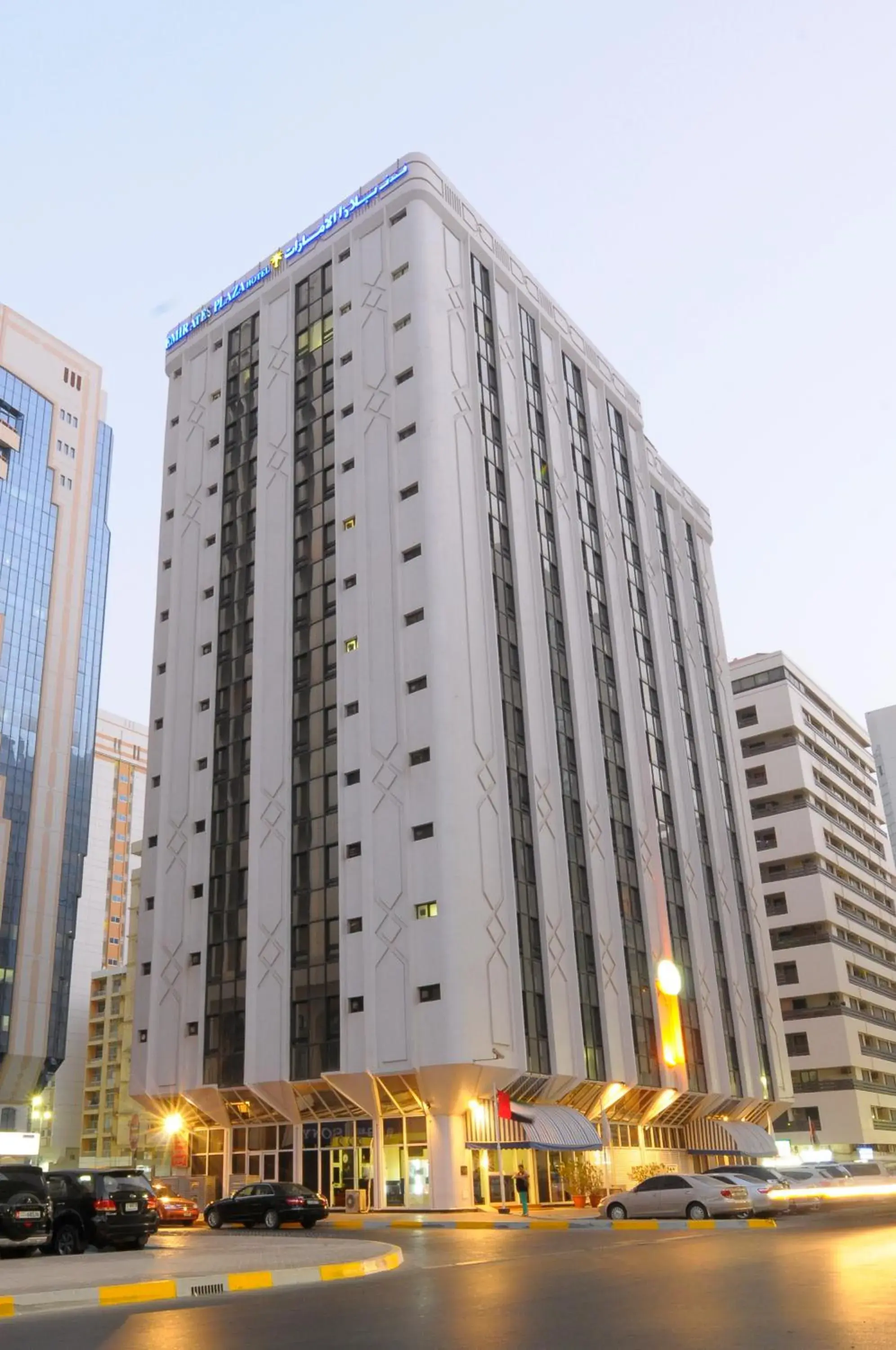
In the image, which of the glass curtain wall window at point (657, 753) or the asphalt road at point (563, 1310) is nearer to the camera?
the asphalt road at point (563, 1310)

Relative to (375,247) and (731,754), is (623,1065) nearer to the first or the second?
(731,754)

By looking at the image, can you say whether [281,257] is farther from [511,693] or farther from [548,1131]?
[548,1131]

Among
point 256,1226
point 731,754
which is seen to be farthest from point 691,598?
point 256,1226

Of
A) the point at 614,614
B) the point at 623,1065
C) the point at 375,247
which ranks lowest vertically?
the point at 623,1065

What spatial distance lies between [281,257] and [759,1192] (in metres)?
61.4

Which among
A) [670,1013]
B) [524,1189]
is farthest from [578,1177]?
[670,1013]

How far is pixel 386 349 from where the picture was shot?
64562 millimetres

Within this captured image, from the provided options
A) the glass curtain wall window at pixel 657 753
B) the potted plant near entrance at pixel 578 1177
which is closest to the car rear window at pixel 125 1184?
the potted plant near entrance at pixel 578 1177

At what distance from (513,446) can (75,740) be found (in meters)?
78.8

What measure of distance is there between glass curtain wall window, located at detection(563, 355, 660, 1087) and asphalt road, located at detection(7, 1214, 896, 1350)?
39.6 metres

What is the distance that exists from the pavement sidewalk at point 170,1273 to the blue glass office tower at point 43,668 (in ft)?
314

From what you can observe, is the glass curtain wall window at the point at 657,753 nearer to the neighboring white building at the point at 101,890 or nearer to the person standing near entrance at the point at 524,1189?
the person standing near entrance at the point at 524,1189

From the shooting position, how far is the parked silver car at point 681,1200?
34.1m

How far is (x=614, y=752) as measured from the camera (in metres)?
67.9
